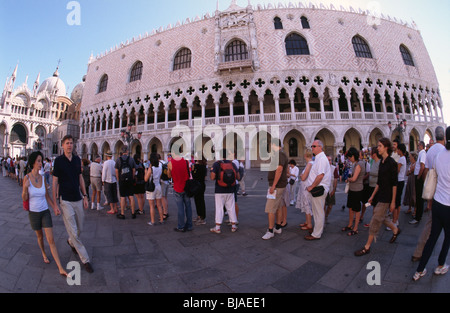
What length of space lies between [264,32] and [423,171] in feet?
70.2

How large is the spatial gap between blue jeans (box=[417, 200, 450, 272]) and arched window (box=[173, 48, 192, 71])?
79.2ft

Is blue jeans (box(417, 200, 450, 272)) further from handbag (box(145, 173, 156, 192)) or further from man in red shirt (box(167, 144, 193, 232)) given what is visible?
handbag (box(145, 173, 156, 192))

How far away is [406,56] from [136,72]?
35.0 metres

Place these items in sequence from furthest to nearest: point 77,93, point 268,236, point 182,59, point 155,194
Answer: point 77,93 < point 182,59 < point 155,194 < point 268,236

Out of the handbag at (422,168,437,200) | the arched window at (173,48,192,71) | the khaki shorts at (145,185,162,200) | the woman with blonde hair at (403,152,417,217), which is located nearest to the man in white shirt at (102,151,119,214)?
the khaki shorts at (145,185,162,200)

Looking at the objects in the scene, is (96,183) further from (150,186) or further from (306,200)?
(306,200)

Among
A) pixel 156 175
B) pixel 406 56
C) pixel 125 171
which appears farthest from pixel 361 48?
pixel 125 171

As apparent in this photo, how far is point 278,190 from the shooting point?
Result: 4.08 metres

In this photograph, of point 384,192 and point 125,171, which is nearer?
point 384,192

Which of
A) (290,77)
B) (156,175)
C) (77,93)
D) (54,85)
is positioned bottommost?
(156,175)

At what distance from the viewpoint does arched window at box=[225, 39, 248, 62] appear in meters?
20.8
